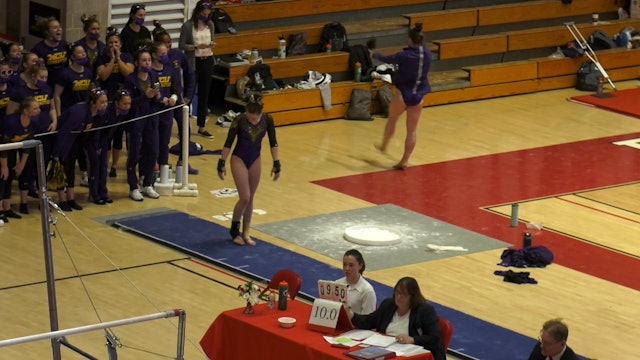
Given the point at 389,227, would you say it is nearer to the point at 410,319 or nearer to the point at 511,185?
the point at 511,185

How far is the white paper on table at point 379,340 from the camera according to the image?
9.27m

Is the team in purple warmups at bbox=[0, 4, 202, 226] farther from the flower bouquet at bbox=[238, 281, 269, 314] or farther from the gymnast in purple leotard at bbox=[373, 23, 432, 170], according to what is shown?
the flower bouquet at bbox=[238, 281, 269, 314]

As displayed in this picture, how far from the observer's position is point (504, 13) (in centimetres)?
2159

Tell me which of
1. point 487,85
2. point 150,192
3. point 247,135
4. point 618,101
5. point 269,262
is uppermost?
point 247,135

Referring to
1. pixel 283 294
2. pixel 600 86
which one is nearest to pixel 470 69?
pixel 600 86

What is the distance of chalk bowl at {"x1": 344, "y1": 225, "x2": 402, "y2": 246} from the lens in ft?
44.5

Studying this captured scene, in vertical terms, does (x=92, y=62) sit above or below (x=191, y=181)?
above

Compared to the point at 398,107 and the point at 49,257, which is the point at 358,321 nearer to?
the point at 49,257

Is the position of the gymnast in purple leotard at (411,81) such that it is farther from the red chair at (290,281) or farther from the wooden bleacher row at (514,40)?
the red chair at (290,281)

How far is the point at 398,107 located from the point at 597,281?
4.17 metres

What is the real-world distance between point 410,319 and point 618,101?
11479mm

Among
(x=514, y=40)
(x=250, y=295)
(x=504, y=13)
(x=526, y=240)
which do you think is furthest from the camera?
(x=504, y=13)

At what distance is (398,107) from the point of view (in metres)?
16.2


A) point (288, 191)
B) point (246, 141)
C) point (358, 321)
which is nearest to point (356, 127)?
point (288, 191)
